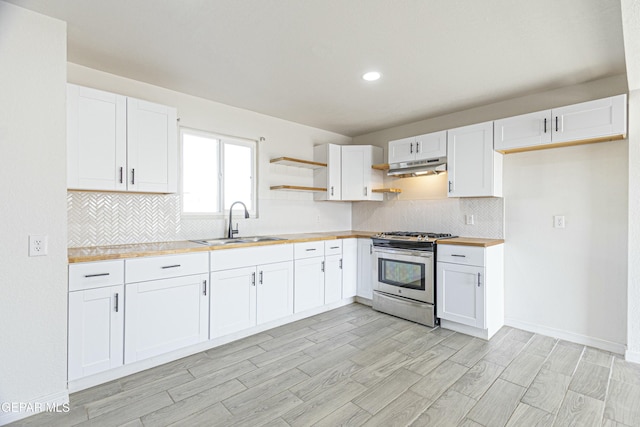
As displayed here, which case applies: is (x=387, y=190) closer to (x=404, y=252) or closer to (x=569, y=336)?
(x=404, y=252)

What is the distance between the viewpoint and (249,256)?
300 cm

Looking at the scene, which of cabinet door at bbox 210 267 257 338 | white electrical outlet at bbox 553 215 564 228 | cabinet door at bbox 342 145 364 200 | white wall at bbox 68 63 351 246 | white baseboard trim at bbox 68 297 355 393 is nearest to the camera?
white baseboard trim at bbox 68 297 355 393

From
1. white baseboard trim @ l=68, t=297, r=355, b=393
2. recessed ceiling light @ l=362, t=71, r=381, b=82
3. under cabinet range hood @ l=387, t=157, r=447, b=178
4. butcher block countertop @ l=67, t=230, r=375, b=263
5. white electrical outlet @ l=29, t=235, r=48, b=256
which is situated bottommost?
white baseboard trim @ l=68, t=297, r=355, b=393

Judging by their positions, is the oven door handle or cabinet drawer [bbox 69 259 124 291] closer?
cabinet drawer [bbox 69 259 124 291]

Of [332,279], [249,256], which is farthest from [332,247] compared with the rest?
[249,256]

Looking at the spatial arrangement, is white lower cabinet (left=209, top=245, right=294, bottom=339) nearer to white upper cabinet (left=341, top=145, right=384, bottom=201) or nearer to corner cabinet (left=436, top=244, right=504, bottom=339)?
white upper cabinet (left=341, top=145, right=384, bottom=201)

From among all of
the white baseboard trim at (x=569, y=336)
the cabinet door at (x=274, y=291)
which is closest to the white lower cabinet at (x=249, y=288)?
the cabinet door at (x=274, y=291)

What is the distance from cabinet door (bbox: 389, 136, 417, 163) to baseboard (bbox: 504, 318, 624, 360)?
213 cm

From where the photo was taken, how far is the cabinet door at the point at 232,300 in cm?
276

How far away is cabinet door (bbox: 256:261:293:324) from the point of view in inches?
122

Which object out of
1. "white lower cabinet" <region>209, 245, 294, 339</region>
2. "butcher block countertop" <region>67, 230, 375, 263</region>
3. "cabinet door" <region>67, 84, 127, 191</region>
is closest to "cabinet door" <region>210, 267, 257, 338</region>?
"white lower cabinet" <region>209, 245, 294, 339</region>

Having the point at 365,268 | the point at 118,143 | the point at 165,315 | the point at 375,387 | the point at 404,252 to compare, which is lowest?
the point at 375,387

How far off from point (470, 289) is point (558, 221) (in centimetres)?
106

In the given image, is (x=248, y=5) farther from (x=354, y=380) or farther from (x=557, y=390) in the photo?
(x=557, y=390)
